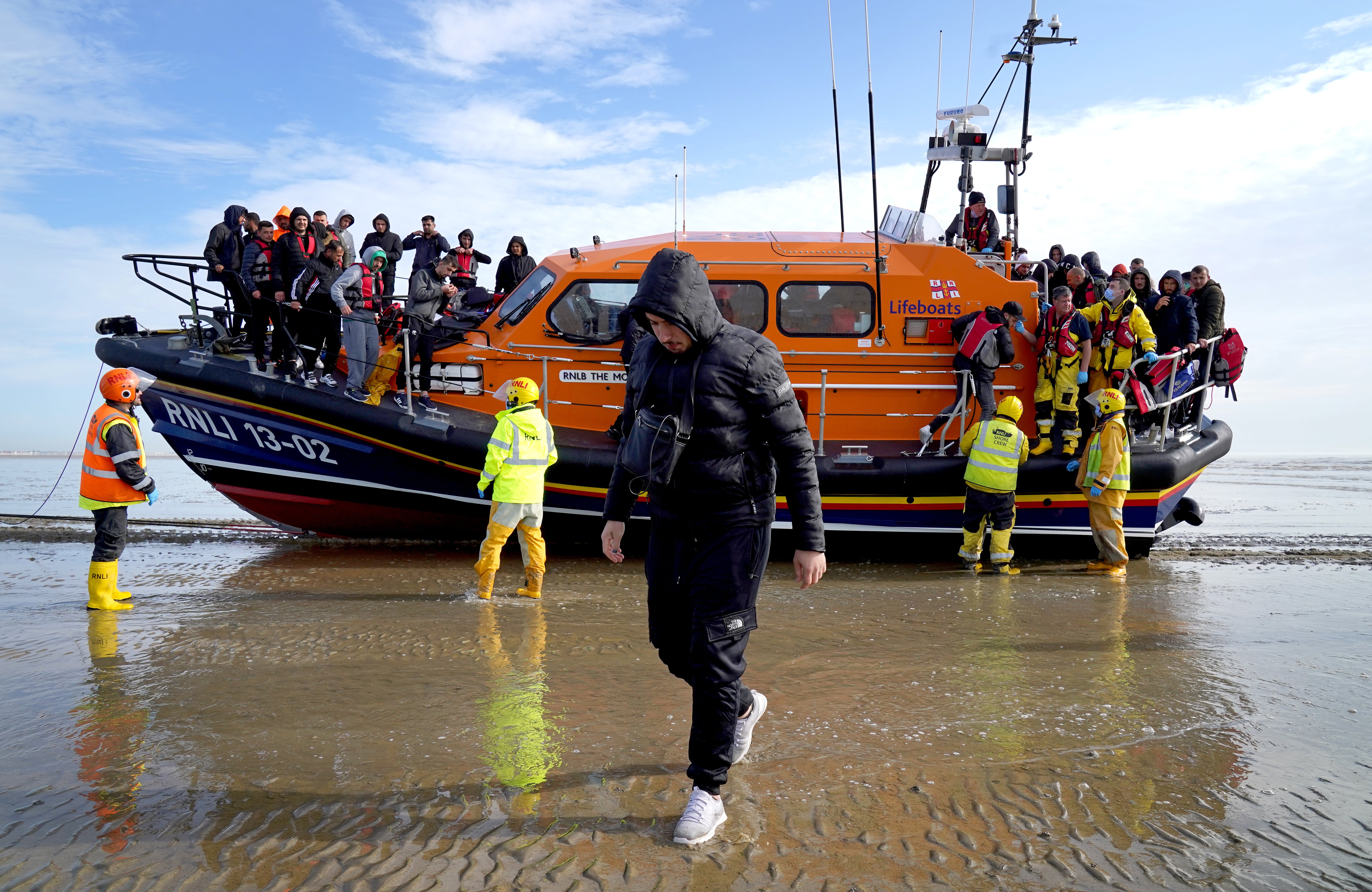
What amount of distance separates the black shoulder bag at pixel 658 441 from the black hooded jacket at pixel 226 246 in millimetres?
5832

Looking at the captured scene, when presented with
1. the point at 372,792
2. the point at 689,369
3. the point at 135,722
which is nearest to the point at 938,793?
the point at 689,369

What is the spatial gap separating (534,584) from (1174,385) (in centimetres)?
556

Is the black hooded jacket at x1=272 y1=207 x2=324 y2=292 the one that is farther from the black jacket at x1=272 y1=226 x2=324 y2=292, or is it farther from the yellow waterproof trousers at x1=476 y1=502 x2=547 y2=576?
the yellow waterproof trousers at x1=476 y1=502 x2=547 y2=576

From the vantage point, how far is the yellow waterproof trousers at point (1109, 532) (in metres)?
6.33

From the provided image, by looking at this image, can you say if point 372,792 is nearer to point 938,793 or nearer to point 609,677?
point 609,677

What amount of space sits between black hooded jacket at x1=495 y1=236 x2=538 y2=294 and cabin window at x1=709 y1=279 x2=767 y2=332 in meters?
2.23

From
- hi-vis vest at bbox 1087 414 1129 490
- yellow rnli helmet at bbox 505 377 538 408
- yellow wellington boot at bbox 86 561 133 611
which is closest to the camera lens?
yellow wellington boot at bbox 86 561 133 611

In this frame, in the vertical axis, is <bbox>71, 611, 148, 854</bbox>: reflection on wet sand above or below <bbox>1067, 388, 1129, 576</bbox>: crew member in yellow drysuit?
below

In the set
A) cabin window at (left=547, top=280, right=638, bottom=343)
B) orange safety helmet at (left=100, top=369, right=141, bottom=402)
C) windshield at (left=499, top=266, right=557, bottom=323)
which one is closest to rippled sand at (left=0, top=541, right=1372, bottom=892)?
orange safety helmet at (left=100, top=369, right=141, bottom=402)

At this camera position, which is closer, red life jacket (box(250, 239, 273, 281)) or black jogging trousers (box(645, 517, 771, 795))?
black jogging trousers (box(645, 517, 771, 795))

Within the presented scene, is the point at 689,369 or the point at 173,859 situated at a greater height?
the point at 689,369

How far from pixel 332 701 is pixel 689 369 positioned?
77.7 inches

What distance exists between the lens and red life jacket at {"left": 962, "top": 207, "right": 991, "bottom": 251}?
780 centimetres

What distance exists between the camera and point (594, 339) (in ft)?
22.1
